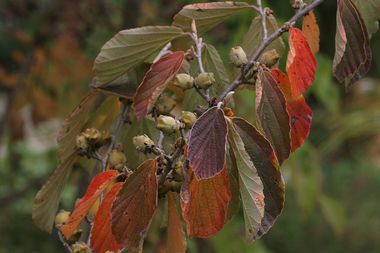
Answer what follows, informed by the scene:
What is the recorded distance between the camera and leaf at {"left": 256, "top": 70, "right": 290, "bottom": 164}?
0.90 meters

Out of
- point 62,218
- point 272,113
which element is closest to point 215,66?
point 272,113

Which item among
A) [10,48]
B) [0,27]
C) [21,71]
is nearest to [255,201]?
[21,71]

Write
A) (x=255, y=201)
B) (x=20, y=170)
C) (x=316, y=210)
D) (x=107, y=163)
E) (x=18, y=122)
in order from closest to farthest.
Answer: (x=255, y=201) < (x=107, y=163) < (x=18, y=122) < (x=20, y=170) < (x=316, y=210)

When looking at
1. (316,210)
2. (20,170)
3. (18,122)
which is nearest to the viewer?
(18,122)

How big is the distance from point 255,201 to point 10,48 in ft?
8.59

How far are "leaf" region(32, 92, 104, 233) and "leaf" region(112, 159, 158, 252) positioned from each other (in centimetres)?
21

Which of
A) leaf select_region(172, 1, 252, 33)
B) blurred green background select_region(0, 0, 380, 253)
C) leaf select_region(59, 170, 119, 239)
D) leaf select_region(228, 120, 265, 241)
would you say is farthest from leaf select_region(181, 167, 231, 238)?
blurred green background select_region(0, 0, 380, 253)

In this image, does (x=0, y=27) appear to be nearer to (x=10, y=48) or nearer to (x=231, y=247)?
(x=10, y=48)

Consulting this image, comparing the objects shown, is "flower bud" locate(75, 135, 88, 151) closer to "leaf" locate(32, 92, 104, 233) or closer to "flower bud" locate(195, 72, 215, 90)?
"leaf" locate(32, 92, 104, 233)

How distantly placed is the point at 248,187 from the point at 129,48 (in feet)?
0.88

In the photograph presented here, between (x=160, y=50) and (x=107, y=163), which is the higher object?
(x=160, y=50)

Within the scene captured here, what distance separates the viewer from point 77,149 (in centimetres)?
109

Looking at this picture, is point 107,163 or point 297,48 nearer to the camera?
point 297,48

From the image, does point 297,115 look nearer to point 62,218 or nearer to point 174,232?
point 174,232
